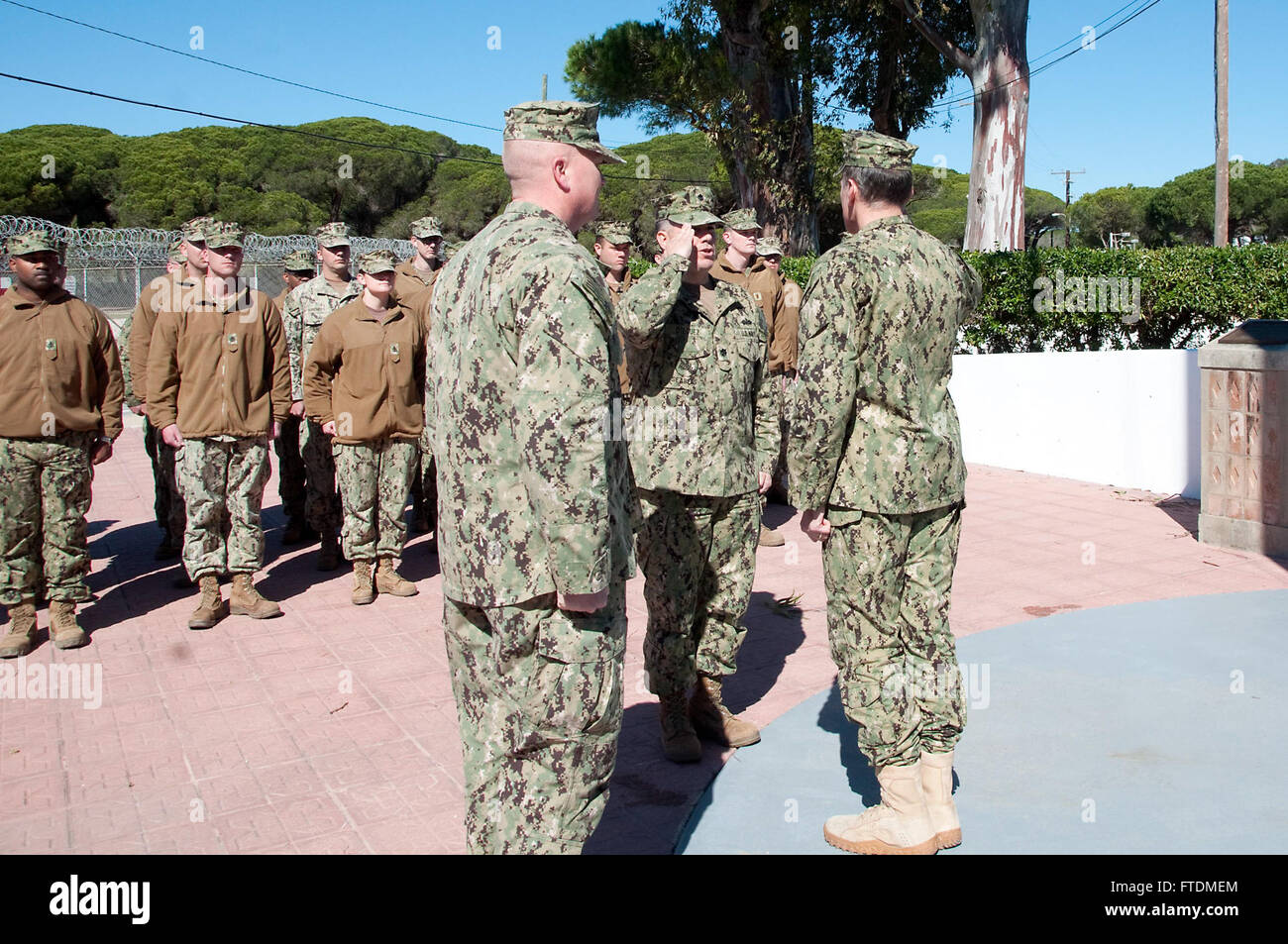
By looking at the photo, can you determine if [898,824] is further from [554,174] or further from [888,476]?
[554,174]

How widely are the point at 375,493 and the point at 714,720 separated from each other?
121 inches

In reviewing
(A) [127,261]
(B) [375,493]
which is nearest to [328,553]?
(B) [375,493]

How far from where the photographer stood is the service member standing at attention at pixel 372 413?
6367 mm

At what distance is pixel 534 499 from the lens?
2.42m

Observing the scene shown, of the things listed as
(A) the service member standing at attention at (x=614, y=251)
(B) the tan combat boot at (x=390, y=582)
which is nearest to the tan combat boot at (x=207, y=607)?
(B) the tan combat boot at (x=390, y=582)

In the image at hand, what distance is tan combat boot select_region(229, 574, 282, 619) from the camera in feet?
20.0

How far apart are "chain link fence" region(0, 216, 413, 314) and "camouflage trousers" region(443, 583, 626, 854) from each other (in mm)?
19053

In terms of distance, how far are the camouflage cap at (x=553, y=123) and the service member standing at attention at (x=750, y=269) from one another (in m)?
3.32

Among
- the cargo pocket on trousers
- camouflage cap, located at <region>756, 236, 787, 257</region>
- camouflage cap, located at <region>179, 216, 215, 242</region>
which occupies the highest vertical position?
camouflage cap, located at <region>756, 236, 787, 257</region>

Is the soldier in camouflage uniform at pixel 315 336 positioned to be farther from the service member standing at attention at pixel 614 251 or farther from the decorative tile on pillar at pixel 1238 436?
the decorative tile on pillar at pixel 1238 436

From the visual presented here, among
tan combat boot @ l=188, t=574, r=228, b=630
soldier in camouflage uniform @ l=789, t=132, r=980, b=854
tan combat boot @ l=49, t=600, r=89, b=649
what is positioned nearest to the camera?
soldier in camouflage uniform @ l=789, t=132, r=980, b=854

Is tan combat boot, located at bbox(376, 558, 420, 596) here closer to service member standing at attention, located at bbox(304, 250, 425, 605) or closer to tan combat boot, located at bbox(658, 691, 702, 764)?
service member standing at attention, located at bbox(304, 250, 425, 605)

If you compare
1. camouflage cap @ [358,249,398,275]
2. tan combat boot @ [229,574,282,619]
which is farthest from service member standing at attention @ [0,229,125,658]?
camouflage cap @ [358,249,398,275]

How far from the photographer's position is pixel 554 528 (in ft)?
7.84
